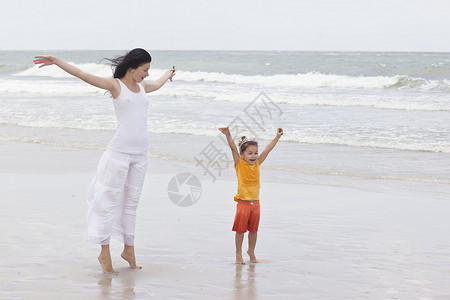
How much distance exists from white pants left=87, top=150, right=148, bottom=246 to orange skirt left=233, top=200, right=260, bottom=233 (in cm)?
87

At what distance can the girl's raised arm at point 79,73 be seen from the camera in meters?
4.06

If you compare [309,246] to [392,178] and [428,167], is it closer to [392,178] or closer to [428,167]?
[392,178]

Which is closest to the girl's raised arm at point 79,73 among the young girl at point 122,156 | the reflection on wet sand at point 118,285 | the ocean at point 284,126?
the young girl at point 122,156

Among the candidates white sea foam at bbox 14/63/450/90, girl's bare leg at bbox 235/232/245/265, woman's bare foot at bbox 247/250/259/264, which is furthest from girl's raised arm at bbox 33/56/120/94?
white sea foam at bbox 14/63/450/90

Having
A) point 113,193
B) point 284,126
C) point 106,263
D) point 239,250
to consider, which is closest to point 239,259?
point 239,250

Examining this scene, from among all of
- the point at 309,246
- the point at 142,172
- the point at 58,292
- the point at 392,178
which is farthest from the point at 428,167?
the point at 58,292

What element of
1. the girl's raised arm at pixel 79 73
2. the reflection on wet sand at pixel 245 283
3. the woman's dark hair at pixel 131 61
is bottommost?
the reflection on wet sand at pixel 245 283

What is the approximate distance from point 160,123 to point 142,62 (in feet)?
36.3

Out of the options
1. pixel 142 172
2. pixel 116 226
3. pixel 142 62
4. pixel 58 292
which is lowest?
pixel 58 292

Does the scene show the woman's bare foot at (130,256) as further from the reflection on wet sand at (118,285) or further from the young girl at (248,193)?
the young girl at (248,193)

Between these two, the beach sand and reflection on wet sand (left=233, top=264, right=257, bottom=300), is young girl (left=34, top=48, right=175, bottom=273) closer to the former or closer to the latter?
the beach sand

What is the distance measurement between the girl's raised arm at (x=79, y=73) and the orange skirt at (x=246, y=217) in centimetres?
139

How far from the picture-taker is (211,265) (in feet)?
15.9

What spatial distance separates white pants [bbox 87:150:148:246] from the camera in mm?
4438
